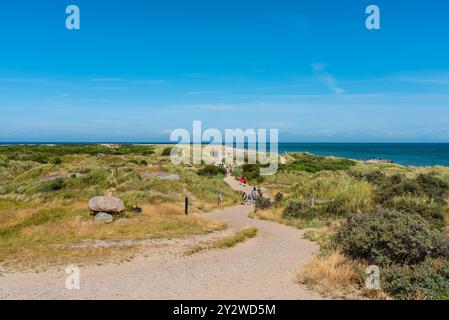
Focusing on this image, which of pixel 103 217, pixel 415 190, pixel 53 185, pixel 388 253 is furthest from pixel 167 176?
pixel 388 253

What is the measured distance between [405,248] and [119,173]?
110 feet

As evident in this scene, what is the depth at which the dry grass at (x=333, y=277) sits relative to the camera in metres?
10.2

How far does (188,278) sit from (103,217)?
11195 millimetres

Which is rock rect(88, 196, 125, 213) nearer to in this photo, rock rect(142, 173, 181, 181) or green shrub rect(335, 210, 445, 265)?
green shrub rect(335, 210, 445, 265)

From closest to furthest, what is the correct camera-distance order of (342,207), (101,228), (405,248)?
(405,248)
(101,228)
(342,207)

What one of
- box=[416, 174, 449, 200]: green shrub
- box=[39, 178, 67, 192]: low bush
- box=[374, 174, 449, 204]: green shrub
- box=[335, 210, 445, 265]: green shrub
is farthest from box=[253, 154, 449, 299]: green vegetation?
box=[39, 178, 67, 192]: low bush

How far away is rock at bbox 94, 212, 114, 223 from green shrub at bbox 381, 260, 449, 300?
15.3 meters

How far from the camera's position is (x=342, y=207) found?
79.3 feet

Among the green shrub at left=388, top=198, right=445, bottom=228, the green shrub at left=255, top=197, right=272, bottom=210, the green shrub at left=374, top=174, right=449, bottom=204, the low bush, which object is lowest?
the green shrub at left=255, top=197, right=272, bottom=210

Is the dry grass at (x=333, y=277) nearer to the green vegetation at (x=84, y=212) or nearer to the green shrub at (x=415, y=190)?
the green vegetation at (x=84, y=212)

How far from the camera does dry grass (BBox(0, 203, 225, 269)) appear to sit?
14258 millimetres

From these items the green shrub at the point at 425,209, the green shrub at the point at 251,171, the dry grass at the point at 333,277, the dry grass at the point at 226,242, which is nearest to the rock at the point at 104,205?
the dry grass at the point at 226,242
